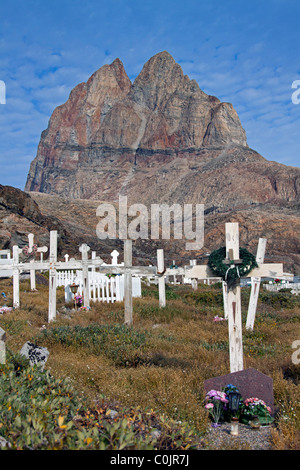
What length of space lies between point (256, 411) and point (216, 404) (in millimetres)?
474

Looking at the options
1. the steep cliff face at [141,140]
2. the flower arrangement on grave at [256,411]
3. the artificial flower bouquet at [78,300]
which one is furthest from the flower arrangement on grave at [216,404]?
the steep cliff face at [141,140]

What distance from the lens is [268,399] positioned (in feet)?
16.4

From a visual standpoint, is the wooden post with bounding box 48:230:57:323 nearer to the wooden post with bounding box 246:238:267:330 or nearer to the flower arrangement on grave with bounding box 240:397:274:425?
the wooden post with bounding box 246:238:267:330

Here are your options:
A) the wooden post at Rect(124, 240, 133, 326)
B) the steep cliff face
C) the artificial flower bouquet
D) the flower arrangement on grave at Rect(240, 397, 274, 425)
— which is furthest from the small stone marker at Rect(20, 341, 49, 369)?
the steep cliff face

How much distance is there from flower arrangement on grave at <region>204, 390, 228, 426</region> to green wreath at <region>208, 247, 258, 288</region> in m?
1.70

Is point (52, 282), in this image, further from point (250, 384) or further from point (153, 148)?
point (153, 148)

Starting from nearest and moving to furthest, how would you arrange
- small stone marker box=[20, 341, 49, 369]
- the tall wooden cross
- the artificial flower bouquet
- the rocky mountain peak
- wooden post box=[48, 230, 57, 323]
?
small stone marker box=[20, 341, 49, 369] < the tall wooden cross < wooden post box=[48, 230, 57, 323] < the artificial flower bouquet < the rocky mountain peak

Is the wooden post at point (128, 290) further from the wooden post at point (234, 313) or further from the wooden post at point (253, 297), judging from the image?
the wooden post at point (234, 313)

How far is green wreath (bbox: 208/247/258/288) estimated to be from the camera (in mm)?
5945

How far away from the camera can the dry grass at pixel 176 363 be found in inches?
185

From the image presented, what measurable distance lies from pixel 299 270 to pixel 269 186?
7169 centimetres

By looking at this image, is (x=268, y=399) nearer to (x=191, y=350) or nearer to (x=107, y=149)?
(x=191, y=350)

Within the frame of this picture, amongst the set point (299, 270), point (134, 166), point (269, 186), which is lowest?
point (299, 270)
